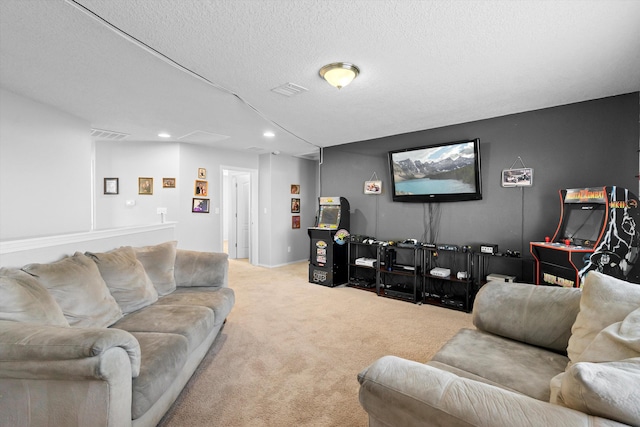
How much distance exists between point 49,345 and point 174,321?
838 mm

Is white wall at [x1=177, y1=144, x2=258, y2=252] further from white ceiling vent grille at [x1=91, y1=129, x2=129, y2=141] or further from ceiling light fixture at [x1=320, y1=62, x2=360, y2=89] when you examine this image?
ceiling light fixture at [x1=320, y1=62, x2=360, y2=89]

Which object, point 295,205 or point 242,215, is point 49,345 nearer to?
point 295,205

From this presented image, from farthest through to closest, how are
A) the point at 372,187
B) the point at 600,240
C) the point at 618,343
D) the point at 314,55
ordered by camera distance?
1. the point at 372,187
2. the point at 600,240
3. the point at 314,55
4. the point at 618,343

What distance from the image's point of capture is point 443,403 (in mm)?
889

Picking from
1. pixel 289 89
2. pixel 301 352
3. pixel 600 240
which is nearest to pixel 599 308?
pixel 600 240

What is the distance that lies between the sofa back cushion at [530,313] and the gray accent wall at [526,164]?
208 centimetres

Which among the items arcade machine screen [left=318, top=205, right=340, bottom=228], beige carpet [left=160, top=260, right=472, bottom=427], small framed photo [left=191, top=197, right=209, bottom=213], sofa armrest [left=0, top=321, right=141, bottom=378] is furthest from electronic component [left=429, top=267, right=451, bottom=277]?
small framed photo [left=191, top=197, right=209, bottom=213]

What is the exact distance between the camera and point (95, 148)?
5230 mm

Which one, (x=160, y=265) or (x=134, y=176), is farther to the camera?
(x=134, y=176)

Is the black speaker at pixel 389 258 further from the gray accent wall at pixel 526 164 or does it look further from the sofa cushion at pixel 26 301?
the sofa cushion at pixel 26 301

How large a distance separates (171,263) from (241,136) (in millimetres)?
2608

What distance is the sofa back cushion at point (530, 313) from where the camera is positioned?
162 cm

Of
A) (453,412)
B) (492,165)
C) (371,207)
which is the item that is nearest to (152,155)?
(371,207)

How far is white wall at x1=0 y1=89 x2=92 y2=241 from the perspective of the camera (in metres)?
2.95
